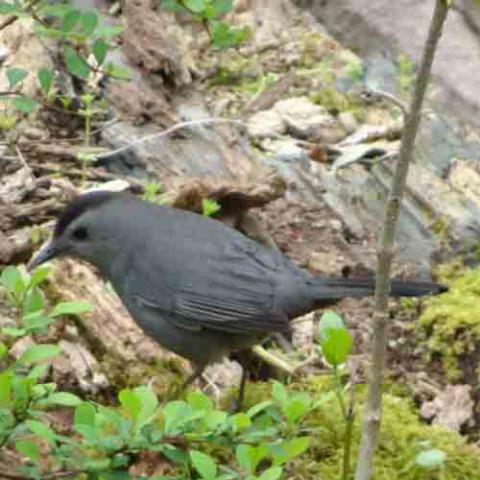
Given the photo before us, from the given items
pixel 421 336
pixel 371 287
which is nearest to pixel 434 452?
pixel 371 287

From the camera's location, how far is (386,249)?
11.4 feet

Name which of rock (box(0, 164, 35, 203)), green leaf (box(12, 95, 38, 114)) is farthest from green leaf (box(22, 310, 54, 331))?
rock (box(0, 164, 35, 203))

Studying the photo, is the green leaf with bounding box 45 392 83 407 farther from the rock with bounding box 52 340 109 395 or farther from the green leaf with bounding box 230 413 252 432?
the rock with bounding box 52 340 109 395

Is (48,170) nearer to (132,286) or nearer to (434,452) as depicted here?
(132,286)

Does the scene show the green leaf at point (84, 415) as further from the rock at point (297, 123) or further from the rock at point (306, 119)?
the rock at point (306, 119)

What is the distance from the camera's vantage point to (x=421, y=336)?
5.70 m

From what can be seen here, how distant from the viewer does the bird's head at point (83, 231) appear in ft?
16.6

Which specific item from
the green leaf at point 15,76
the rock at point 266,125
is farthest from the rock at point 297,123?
the green leaf at point 15,76

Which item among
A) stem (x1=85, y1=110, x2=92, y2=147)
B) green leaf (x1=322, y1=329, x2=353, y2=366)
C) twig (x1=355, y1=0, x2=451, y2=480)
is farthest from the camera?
stem (x1=85, y1=110, x2=92, y2=147)

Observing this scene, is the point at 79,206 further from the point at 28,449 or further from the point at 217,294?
the point at 28,449

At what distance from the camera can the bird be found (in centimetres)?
491

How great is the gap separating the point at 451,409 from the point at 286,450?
1.78m

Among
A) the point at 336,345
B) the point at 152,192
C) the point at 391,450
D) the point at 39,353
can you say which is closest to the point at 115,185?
the point at 152,192

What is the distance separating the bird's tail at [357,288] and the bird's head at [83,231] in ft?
2.72
